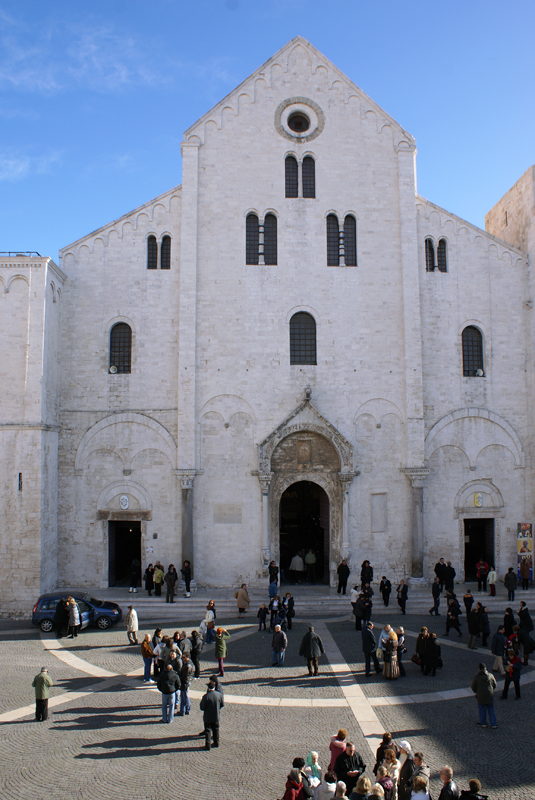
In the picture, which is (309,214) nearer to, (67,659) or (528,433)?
(528,433)

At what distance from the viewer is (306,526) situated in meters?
30.8

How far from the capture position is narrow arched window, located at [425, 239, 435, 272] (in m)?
26.5

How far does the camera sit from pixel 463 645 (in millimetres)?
18094

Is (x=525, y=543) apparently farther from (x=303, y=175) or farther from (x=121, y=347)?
(x=121, y=347)

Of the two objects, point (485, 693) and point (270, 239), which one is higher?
point (270, 239)

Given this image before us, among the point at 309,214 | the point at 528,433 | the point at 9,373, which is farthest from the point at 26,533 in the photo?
the point at 528,433

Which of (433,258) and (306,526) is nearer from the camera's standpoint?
(433,258)

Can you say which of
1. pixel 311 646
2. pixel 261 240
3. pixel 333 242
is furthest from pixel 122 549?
pixel 333 242

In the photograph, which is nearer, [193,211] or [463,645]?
[463,645]

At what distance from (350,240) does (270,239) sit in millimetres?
3607

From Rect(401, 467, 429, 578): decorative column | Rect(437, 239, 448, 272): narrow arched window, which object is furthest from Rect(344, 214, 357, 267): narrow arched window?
Rect(401, 467, 429, 578): decorative column

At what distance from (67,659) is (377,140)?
948 inches

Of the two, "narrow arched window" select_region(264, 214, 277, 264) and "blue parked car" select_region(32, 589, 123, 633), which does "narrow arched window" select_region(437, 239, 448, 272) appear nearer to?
"narrow arched window" select_region(264, 214, 277, 264)

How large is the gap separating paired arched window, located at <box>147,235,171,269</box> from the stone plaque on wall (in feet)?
35.3
